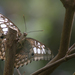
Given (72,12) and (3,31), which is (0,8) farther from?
(72,12)

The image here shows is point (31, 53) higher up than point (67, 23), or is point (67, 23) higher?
point (67, 23)

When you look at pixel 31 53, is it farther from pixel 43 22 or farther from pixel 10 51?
pixel 43 22

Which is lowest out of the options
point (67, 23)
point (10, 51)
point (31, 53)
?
point (31, 53)

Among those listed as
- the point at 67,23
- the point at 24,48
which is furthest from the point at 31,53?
the point at 67,23

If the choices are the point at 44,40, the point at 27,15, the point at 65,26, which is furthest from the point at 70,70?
the point at 65,26

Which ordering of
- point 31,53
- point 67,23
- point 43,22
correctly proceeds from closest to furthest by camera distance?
point 67,23, point 31,53, point 43,22

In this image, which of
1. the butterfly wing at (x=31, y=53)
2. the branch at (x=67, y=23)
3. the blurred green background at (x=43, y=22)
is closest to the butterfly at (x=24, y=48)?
the butterfly wing at (x=31, y=53)
